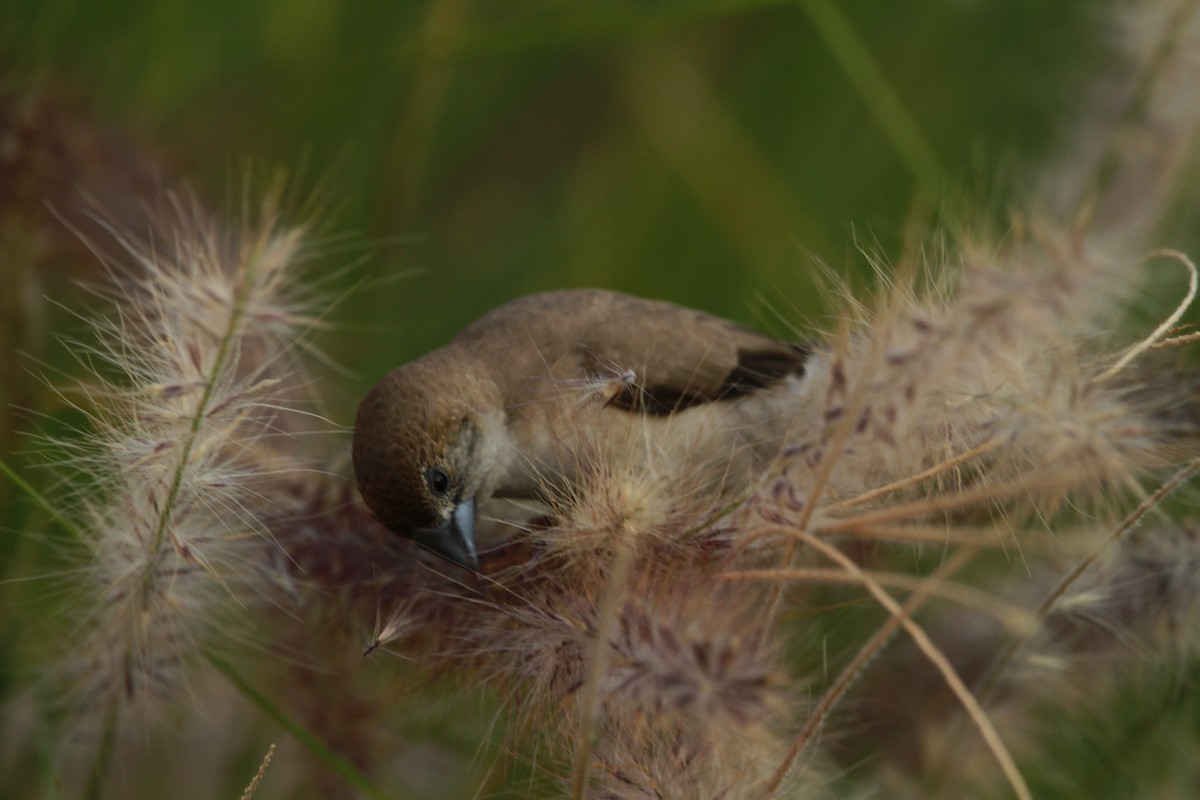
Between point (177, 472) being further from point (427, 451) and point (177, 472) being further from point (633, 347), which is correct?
point (633, 347)

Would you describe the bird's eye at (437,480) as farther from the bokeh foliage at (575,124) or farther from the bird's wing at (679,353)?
the bokeh foliage at (575,124)

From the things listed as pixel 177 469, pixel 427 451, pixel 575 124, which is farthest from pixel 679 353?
pixel 575 124

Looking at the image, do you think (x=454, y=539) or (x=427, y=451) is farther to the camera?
(x=427, y=451)

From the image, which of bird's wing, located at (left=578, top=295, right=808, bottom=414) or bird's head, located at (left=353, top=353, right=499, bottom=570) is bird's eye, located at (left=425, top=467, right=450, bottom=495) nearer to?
bird's head, located at (left=353, top=353, right=499, bottom=570)

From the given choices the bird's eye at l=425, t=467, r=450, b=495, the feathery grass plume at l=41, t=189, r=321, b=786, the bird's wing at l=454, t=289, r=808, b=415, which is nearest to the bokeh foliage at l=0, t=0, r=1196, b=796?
the bird's wing at l=454, t=289, r=808, b=415

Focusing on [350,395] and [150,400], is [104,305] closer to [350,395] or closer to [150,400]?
[350,395]

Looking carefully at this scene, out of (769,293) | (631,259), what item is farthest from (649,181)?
(769,293)
